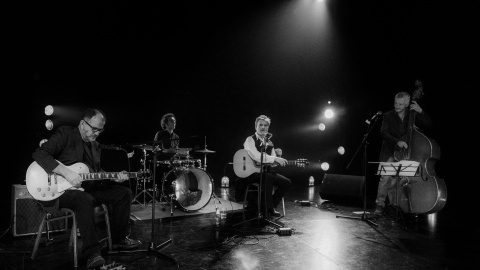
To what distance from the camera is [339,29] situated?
8.55 metres

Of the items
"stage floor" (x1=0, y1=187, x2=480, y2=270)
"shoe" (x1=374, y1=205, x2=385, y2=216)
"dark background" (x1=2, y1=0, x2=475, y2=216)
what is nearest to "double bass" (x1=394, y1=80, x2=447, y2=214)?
"stage floor" (x1=0, y1=187, x2=480, y2=270)

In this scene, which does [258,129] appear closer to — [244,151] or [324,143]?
[244,151]

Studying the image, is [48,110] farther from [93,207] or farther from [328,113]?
[328,113]

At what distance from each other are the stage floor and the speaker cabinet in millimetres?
885

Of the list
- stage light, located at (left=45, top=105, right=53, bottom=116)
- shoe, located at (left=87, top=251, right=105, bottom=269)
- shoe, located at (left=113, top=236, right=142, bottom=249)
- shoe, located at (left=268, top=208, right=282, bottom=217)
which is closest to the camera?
shoe, located at (left=87, top=251, right=105, bottom=269)

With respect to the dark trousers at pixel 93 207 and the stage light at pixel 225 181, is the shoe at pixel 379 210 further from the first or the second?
the stage light at pixel 225 181

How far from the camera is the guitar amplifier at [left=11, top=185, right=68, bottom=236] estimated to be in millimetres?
3855

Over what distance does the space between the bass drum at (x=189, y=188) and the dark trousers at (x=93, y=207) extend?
1.68 meters

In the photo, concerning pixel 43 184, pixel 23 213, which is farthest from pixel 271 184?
pixel 23 213

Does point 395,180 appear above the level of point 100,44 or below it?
below

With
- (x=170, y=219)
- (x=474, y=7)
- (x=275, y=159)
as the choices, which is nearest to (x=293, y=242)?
(x=275, y=159)

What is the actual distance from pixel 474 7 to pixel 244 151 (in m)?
5.14

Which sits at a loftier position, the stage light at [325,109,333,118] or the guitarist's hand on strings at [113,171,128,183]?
the stage light at [325,109,333,118]

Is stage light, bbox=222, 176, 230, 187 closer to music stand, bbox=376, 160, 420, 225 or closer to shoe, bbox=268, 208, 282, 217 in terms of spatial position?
shoe, bbox=268, 208, 282, 217
